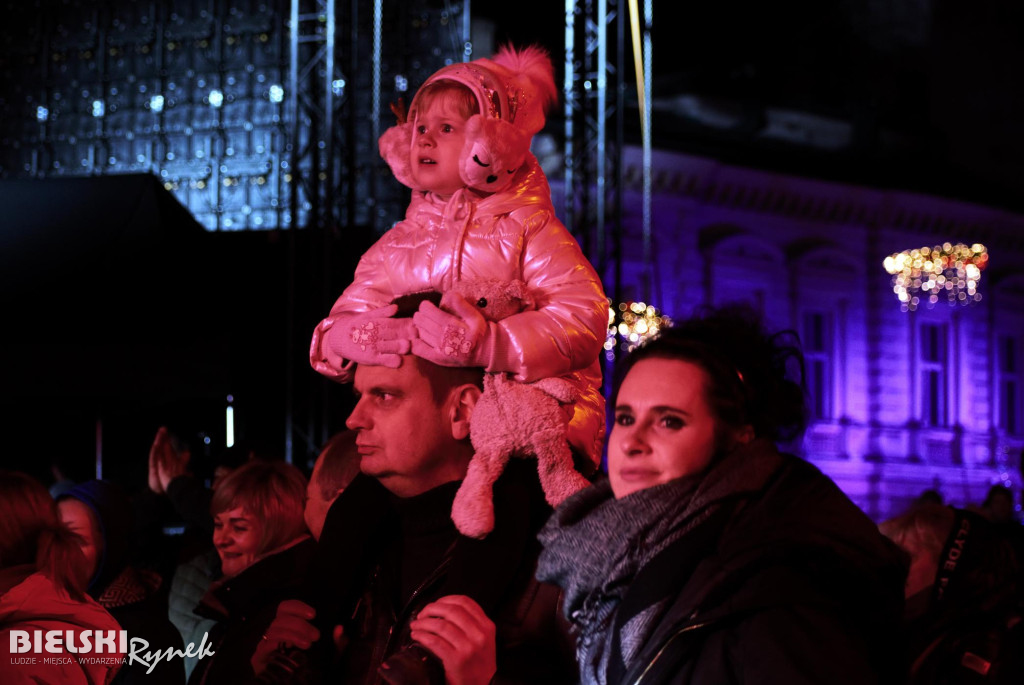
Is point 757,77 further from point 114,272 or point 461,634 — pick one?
point 461,634

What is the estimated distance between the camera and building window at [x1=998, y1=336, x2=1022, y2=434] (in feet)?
73.8

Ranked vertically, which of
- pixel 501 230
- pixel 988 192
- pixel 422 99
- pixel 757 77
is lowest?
pixel 501 230

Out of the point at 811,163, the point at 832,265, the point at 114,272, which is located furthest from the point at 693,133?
the point at 114,272

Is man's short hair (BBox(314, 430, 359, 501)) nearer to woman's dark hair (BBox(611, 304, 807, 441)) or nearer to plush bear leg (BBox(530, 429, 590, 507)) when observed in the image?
plush bear leg (BBox(530, 429, 590, 507))

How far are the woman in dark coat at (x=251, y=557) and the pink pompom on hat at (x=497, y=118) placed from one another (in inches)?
45.6

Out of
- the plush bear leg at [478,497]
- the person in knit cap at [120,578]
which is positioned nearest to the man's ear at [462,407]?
the plush bear leg at [478,497]

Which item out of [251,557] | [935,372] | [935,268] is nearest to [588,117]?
[935,268]

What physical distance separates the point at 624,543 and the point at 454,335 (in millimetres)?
834

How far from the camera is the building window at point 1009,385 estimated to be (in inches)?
885

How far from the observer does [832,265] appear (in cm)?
2041

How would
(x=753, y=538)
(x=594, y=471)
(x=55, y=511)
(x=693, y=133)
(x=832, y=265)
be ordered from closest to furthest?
(x=753, y=538) < (x=594, y=471) < (x=55, y=511) < (x=693, y=133) < (x=832, y=265)

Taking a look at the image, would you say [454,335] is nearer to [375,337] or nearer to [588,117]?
[375,337]

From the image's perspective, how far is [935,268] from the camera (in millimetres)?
18281

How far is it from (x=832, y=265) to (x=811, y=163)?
1.95 m
